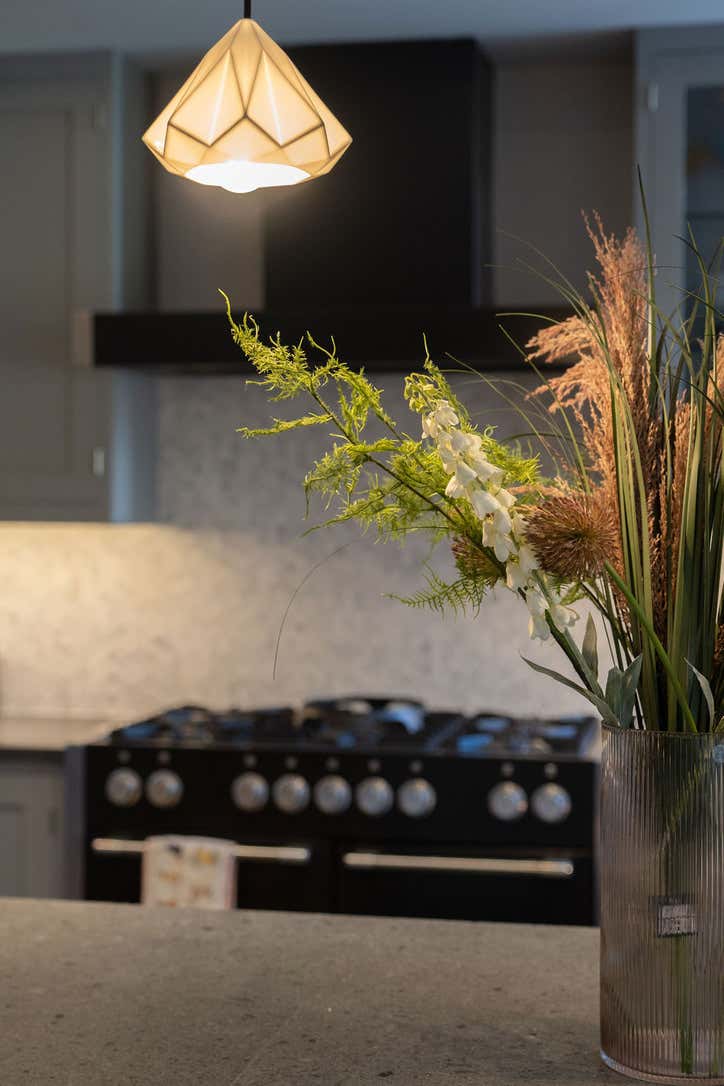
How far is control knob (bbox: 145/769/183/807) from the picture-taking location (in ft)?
11.1

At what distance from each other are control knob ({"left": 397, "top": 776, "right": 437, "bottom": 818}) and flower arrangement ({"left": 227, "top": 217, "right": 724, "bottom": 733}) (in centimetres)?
197

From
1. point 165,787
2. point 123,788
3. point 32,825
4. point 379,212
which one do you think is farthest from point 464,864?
point 379,212

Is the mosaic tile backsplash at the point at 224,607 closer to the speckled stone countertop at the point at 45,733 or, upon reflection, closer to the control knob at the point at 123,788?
the speckled stone countertop at the point at 45,733

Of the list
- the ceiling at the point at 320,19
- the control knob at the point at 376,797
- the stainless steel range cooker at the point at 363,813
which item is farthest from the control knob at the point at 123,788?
the ceiling at the point at 320,19

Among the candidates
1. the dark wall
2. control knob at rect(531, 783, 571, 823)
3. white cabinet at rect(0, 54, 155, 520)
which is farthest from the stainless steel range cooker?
the dark wall

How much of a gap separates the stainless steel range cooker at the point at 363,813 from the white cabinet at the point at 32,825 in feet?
0.18

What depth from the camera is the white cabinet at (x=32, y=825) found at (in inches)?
137

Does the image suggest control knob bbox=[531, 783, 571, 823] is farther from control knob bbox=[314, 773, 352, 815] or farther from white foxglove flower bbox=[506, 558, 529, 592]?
white foxglove flower bbox=[506, 558, 529, 592]

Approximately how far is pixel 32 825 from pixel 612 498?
2.55 metres

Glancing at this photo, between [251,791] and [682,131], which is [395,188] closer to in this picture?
[682,131]

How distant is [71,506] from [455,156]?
1340 millimetres

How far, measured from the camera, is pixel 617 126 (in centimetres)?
378

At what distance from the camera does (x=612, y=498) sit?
1.30 meters

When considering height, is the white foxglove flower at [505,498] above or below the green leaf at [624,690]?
above
